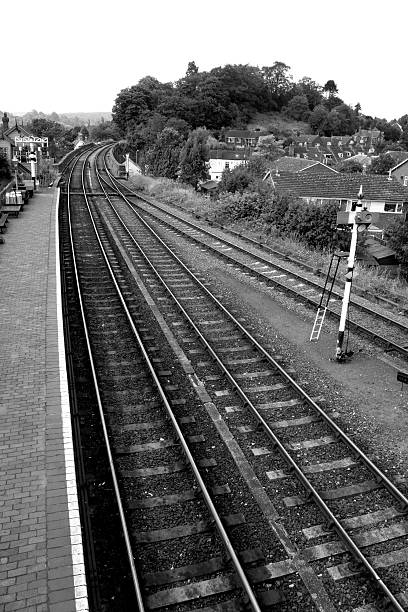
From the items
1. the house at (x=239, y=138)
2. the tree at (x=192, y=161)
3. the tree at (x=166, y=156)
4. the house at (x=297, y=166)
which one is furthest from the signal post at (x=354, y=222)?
the house at (x=239, y=138)

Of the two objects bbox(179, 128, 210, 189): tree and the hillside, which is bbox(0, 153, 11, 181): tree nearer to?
bbox(179, 128, 210, 189): tree

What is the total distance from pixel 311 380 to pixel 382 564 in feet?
14.2

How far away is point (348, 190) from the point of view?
38.5 m

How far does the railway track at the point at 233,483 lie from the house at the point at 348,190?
2894cm

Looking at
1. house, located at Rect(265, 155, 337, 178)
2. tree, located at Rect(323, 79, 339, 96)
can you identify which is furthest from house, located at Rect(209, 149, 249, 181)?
tree, located at Rect(323, 79, 339, 96)

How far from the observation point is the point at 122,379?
9.27 m

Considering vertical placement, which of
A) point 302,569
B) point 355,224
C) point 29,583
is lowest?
point 302,569

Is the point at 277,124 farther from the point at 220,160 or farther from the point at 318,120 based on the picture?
the point at 220,160

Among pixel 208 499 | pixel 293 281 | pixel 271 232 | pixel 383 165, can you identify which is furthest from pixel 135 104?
pixel 208 499

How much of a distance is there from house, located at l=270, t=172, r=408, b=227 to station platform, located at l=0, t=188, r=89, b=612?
29460mm

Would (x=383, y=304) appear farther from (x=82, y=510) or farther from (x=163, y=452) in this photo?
(x=82, y=510)

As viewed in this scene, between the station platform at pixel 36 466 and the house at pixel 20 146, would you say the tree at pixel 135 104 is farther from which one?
the station platform at pixel 36 466

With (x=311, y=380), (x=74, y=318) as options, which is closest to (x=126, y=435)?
(x=311, y=380)

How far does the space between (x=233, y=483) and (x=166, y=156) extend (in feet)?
143
